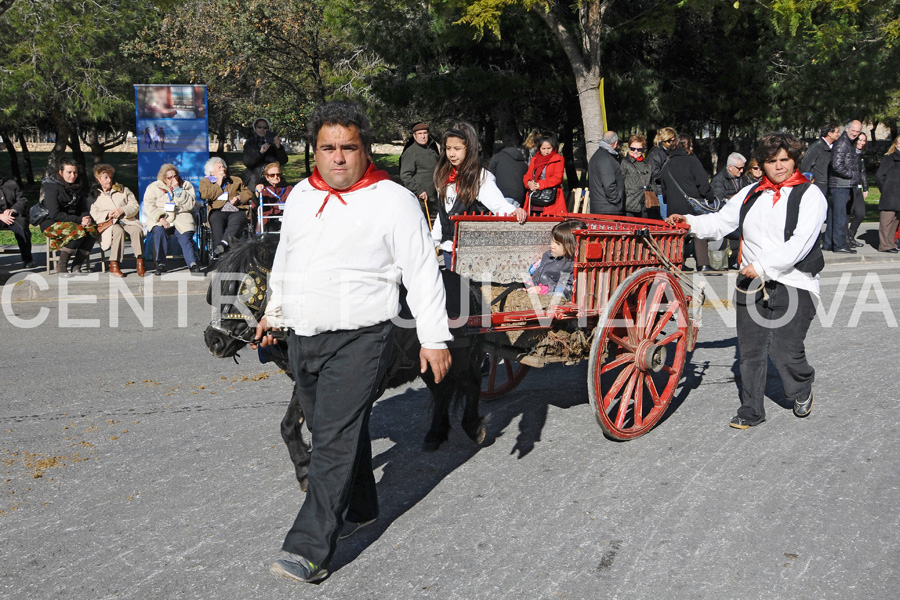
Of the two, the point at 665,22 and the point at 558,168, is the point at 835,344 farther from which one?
the point at 665,22

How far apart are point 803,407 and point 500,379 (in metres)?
2.22

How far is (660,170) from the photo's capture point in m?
12.4

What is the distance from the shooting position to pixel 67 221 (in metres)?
12.0

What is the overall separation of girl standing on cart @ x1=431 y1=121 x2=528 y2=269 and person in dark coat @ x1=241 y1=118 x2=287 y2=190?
24.6ft

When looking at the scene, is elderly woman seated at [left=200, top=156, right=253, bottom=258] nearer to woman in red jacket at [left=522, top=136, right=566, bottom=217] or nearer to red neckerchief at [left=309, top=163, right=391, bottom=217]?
woman in red jacket at [left=522, top=136, right=566, bottom=217]

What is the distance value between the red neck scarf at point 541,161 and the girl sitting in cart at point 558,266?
4.91 meters

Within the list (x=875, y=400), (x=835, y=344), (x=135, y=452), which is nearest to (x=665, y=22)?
(x=835, y=344)

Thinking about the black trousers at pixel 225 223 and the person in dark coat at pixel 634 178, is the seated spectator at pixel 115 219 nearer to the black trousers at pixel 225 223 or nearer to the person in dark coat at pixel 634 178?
the black trousers at pixel 225 223

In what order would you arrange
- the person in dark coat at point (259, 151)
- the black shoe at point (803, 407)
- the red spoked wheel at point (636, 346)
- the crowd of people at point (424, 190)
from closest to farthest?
the red spoked wheel at point (636, 346) → the black shoe at point (803, 407) → the crowd of people at point (424, 190) → the person in dark coat at point (259, 151)

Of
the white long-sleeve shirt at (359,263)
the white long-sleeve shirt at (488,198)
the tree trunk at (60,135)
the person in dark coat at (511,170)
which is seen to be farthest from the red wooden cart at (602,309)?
the tree trunk at (60,135)

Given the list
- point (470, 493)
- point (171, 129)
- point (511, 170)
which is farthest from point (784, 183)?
point (171, 129)

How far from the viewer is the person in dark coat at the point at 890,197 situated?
46.8 feet

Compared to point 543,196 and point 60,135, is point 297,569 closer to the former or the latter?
point 543,196

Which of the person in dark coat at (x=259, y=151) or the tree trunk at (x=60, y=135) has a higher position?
the tree trunk at (x=60, y=135)
